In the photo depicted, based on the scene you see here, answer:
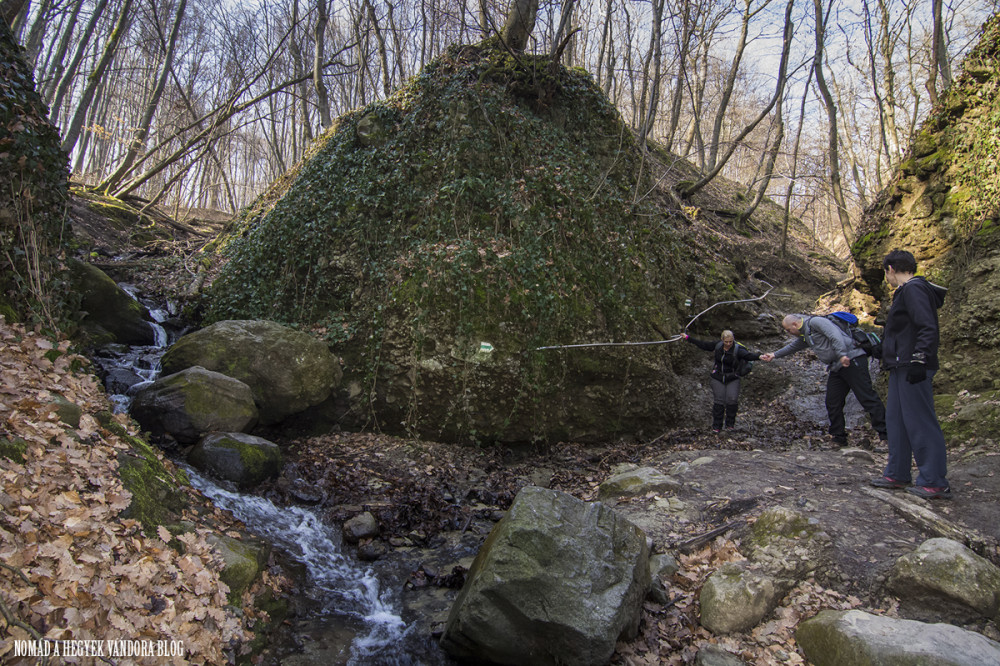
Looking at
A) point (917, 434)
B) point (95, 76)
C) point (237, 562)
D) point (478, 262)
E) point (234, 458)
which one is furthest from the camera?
point (95, 76)

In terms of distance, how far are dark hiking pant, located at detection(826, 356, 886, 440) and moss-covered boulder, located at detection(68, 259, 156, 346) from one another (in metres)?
10.5

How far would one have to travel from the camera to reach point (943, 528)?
3920 mm

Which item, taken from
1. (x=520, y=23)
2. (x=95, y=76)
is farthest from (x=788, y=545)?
(x=95, y=76)

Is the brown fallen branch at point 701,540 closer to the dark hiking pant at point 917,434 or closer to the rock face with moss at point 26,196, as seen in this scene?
the dark hiking pant at point 917,434

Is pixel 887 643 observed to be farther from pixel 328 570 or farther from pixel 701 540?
pixel 328 570

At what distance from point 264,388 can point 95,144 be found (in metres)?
29.1

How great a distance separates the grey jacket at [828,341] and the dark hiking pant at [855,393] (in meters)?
0.12

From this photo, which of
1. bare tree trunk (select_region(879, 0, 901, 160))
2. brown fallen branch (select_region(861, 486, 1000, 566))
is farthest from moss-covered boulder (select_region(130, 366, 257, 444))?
bare tree trunk (select_region(879, 0, 901, 160))

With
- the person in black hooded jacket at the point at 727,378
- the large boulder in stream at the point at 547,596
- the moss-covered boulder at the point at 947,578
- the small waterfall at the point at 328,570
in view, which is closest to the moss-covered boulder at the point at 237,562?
the small waterfall at the point at 328,570

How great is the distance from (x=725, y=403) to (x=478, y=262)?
4699mm

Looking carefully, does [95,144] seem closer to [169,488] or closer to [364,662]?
→ [169,488]

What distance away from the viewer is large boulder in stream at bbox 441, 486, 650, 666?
341 cm


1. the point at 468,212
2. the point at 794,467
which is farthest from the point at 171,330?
the point at 794,467

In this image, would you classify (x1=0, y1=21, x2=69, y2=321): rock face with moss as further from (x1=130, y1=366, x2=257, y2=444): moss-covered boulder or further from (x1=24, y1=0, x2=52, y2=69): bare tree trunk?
(x1=24, y1=0, x2=52, y2=69): bare tree trunk
